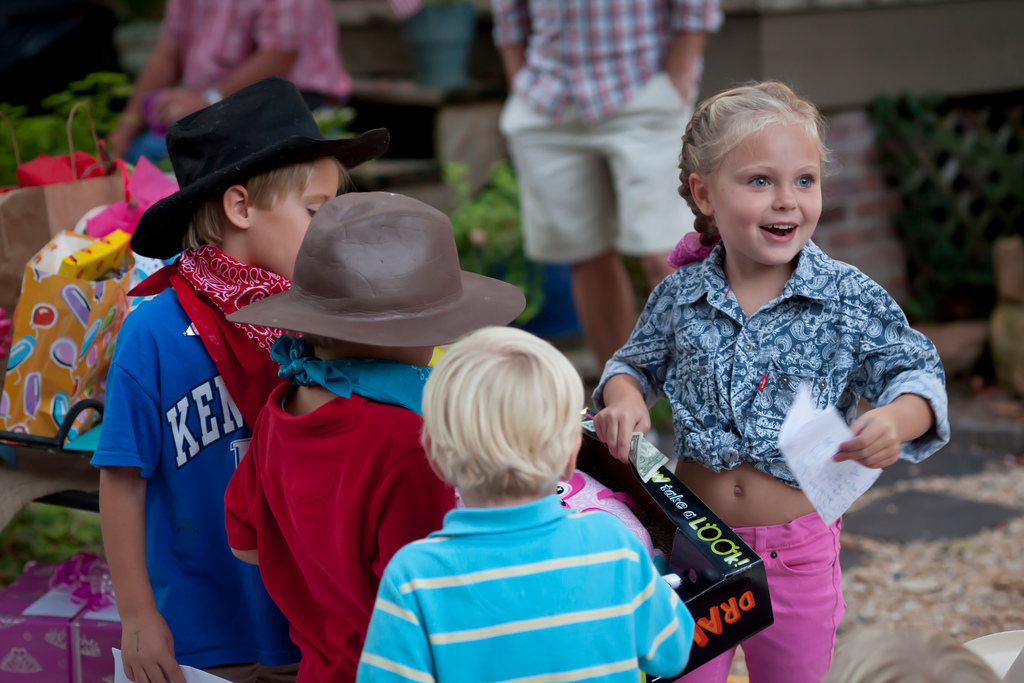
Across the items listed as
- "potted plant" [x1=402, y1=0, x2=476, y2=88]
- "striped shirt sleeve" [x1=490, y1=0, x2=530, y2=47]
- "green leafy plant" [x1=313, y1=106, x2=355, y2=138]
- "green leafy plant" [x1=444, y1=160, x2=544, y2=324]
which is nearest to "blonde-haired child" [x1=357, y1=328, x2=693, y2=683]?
"green leafy plant" [x1=313, y1=106, x2=355, y2=138]

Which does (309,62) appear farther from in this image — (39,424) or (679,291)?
(679,291)

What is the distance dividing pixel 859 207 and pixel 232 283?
3808 millimetres

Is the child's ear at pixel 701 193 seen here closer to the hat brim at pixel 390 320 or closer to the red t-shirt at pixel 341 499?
the hat brim at pixel 390 320

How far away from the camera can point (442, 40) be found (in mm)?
5344

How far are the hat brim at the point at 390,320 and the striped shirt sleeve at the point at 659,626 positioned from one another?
0.45 metres

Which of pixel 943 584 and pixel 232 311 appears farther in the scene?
pixel 943 584

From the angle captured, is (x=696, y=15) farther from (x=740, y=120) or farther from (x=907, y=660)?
(x=907, y=660)

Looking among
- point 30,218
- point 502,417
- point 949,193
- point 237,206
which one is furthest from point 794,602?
point 949,193

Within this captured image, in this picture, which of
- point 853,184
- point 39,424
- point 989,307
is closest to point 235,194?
point 39,424

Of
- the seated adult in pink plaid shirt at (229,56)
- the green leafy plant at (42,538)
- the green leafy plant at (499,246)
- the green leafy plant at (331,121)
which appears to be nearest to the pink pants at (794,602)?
the green leafy plant at (42,538)

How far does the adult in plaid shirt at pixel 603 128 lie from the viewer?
362 centimetres

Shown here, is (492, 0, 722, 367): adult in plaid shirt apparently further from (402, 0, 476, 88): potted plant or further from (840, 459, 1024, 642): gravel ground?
(402, 0, 476, 88): potted plant

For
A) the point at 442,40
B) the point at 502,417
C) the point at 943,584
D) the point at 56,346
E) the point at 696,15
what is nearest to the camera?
the point at 502,417

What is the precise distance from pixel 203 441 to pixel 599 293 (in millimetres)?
2325
